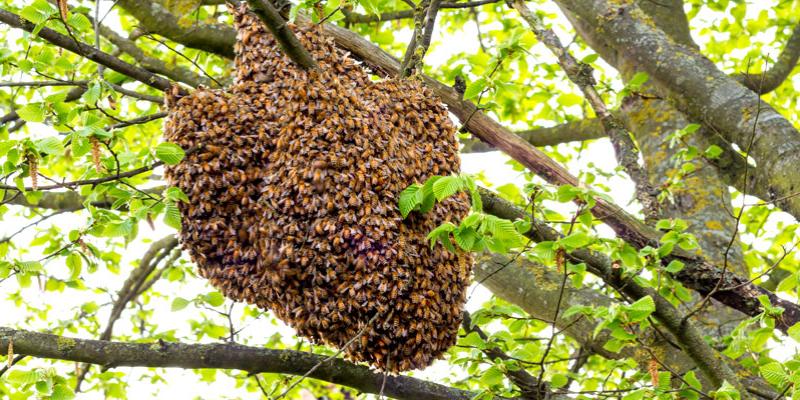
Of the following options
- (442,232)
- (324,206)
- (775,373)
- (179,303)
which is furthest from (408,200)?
(775,373)

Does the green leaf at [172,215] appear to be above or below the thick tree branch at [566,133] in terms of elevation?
below

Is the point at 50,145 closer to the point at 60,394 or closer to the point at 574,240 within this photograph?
the point at 60,394

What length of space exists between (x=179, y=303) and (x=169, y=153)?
1.10 meters

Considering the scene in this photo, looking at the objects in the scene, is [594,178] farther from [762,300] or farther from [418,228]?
[418,228]

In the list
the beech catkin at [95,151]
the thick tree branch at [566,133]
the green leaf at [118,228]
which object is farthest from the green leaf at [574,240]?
the thick tree branch at [566,133]

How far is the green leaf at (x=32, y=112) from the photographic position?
3.43 metres

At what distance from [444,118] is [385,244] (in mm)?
732

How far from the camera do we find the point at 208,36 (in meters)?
5.02

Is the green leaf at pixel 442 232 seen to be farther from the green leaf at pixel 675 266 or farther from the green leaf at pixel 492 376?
the green leaf at pixel 675 266

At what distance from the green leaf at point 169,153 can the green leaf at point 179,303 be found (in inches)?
40.6

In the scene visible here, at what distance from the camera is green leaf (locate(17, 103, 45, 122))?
11.3ft

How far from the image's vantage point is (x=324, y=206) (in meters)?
2.88

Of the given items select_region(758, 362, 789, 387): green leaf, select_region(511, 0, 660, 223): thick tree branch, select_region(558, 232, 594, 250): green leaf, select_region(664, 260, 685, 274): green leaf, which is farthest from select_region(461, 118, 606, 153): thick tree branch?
select_region(558, 232, 594, 250): green leaf

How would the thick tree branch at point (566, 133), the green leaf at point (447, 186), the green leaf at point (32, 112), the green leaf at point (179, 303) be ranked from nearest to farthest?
the green leaf at point (447, 186) → the green leaf at point (32, 112) → the green leaf at point (179, 303) → the thick tree branch at point (566, 133)
